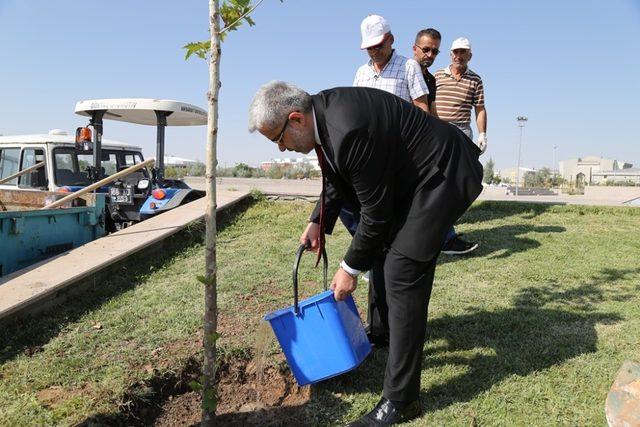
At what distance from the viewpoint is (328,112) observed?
2215 mm

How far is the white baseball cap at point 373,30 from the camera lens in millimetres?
4062

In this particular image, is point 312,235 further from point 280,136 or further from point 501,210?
point 501,210

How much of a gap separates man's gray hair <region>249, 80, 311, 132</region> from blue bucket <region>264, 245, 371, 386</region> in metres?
0.78

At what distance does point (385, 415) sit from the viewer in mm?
2467

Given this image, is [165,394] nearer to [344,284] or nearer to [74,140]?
[344,284]

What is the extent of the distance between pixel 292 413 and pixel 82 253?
3171mm

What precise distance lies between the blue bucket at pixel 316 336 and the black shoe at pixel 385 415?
247 millimetres

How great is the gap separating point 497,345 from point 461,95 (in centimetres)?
308

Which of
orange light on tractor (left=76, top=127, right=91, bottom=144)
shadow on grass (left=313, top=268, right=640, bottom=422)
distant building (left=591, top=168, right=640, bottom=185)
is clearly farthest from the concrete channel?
distant building (left=591, top=168, right=640, bottom=185)

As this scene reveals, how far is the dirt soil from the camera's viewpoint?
2730 millimetres

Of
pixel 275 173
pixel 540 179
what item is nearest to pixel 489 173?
pixel 540 179

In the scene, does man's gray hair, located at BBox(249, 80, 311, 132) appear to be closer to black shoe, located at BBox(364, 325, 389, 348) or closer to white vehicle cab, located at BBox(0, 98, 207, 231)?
black shoe, located at BBox(364, 325, 389, 348)

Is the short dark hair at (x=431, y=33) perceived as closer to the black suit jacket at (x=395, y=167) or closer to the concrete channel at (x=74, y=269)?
the black suit jacket at (x=395, y=167)

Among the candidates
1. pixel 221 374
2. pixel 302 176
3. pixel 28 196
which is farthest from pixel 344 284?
pixel 302 176
